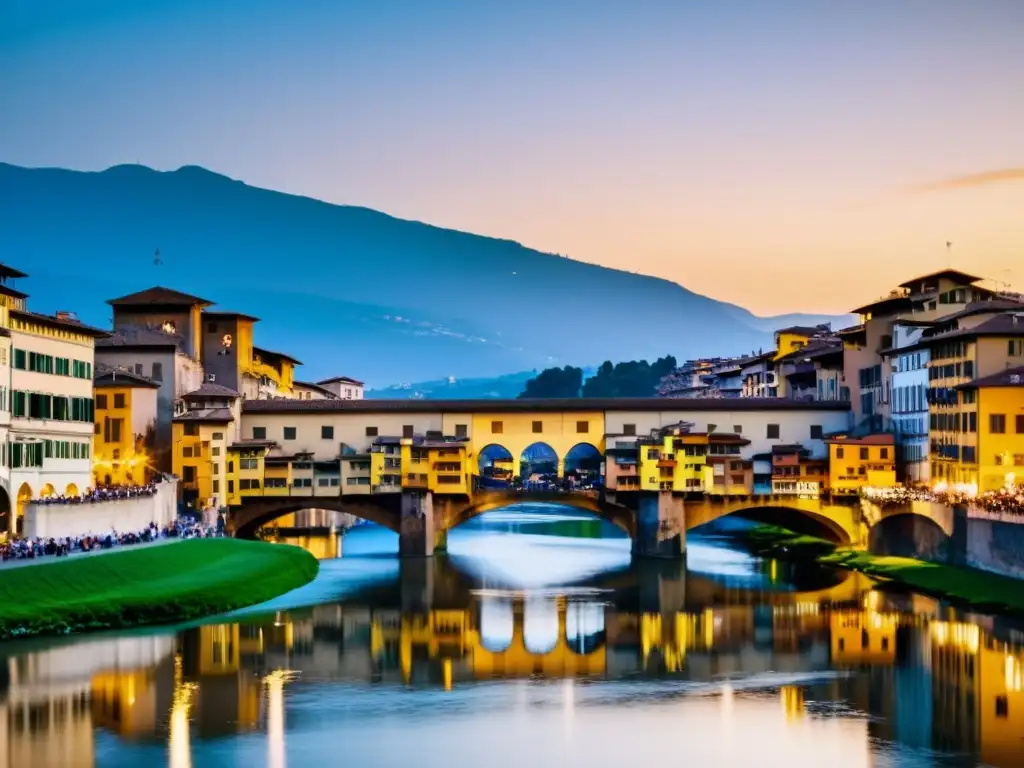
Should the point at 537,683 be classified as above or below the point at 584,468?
below

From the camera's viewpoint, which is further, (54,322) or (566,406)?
(566,406)

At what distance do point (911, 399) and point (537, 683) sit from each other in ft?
142

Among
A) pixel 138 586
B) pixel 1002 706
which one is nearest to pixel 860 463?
pixel 138 586

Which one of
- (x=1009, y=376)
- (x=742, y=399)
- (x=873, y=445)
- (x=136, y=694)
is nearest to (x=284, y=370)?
(x=742, y=399)

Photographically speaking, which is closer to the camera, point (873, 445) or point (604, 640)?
point (604, 640)

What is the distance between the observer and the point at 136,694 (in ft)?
148

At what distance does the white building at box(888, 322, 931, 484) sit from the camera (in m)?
85.2

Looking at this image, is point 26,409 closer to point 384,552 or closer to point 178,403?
point 178,403

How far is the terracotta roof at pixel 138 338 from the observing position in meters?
91.8

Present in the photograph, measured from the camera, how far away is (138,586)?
6109 centimetres

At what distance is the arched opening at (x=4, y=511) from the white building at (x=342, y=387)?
90513mm

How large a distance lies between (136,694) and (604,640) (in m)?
18.9

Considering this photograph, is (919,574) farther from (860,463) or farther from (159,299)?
(159,299)

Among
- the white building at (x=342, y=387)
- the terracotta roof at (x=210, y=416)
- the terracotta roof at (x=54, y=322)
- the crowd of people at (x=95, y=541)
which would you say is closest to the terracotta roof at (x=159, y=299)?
the terracotta roof at (x=210, y=416)
